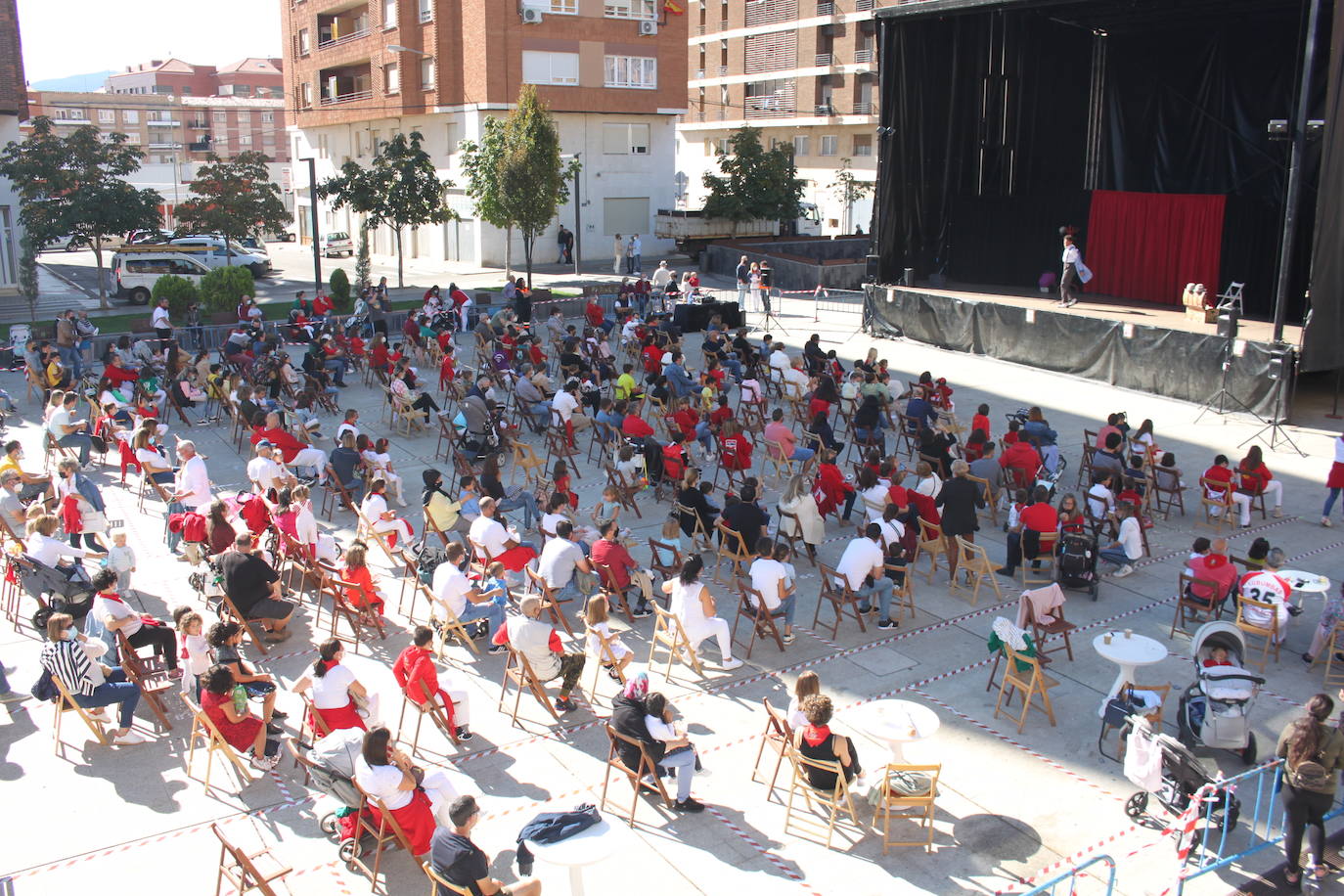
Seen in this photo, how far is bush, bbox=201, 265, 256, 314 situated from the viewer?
25484 mm

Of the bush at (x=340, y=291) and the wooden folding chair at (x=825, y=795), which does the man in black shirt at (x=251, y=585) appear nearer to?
the wooden folding chair at (x=825, y=795)

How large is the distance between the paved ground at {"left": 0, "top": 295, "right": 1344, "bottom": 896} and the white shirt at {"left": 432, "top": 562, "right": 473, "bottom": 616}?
509mm

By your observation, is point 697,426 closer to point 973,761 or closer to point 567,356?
point 567,356

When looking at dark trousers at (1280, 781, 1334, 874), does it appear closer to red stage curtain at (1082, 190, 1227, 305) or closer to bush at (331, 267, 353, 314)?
red stage curtain at (1082, 190, 1227, 305)

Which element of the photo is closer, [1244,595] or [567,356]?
[1244,595]

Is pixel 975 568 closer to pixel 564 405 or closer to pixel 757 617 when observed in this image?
pixel 757 617

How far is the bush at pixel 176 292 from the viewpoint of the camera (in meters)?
25.6

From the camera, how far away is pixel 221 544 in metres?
10.2

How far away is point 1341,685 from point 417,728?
7.42m

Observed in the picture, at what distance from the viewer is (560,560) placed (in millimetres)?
9602

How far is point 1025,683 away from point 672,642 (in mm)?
2860

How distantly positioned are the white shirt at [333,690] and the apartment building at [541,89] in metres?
33.8

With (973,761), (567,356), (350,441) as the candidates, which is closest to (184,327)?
(567,356)

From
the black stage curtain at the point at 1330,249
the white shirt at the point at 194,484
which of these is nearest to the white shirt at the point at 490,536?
the white shirt at the point at 194,484
